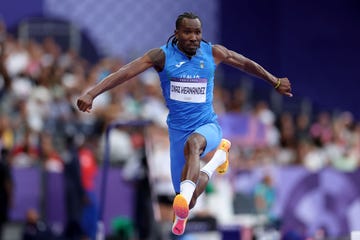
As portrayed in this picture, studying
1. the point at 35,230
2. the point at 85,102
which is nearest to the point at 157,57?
the point at 85,102

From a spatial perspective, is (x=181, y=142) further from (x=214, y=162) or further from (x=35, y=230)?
(x=35, y=230)

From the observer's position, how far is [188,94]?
30.9 feet

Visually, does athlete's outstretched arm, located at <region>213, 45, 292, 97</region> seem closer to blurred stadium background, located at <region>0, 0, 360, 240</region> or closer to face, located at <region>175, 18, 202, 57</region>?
face, located at <region>175, 18, 202, 57</region>

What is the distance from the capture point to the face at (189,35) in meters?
9.17

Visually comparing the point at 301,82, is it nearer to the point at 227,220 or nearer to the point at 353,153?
the point at 353,153

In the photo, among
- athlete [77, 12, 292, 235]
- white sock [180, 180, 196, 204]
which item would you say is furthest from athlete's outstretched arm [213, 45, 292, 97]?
white sock [180, 180, 196, 204]

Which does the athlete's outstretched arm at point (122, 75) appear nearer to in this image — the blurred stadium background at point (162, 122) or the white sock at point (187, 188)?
the white sock at point (187, 188)

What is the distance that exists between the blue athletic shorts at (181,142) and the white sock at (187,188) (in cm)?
54

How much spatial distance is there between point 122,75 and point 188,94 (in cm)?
70

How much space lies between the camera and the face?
30.1ft

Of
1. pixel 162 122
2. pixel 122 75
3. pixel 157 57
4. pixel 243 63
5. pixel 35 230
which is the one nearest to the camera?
pixel 122 75

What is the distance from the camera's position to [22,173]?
15477 millimetres

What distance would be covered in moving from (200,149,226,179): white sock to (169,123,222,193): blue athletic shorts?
10cm

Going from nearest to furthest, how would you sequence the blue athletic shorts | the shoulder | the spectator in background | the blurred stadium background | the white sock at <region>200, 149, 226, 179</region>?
the shoulder
the blue athletic shorts
the white sock at <region>200, 149, 226, 179</region>
the spectator in background
the blurred stadium background
